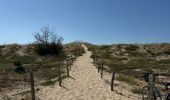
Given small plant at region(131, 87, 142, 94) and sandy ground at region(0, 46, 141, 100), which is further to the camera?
small plant at region(131, 87, 142, 94)

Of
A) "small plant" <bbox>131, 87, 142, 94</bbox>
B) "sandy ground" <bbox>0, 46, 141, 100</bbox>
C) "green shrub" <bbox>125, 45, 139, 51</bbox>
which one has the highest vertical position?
"green shrub" <bbox>125, 45, 139, 51</bbox>

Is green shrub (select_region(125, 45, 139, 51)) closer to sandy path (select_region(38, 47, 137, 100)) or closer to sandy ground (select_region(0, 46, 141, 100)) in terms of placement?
sandy path (select_region(38, 47, 137, 100))

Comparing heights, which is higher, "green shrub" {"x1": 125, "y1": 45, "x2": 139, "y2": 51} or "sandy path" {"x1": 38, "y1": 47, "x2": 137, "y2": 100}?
"green shrub" {"x1": 125, "y1": 45, "x2": 139, "y2": 51}

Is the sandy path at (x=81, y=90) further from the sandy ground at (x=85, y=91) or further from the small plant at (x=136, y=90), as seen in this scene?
the small plant at (x=136, y=90)

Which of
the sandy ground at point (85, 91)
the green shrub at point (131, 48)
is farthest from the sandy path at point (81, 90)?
the green shrub at point (131, 48)

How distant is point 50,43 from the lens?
210ft

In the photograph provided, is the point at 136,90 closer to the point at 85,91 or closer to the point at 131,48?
the point at 85,91

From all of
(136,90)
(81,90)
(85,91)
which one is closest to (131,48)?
(136,90)

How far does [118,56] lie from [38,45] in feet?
56.8

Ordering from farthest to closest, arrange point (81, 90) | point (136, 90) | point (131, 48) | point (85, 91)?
point (131, 48) → point (136, 90) → point (81, 90) → point (85, 91)

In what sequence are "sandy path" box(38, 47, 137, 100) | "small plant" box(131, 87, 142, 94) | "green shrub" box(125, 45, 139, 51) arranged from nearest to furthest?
"sandy path" box(38, 47, 137, 100) < "small plant" box(131, 87, 142, 94) < "green shrub" box(125, 45, 139, 51)

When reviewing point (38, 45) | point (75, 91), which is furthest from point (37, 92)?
point (38, 45)

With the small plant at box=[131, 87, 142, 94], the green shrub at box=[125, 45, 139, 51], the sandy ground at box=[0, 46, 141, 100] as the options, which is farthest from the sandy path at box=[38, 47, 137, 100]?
the green shrub at box=[125, 45, 139, 51]

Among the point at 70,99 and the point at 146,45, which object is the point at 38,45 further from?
the point at 70,99
